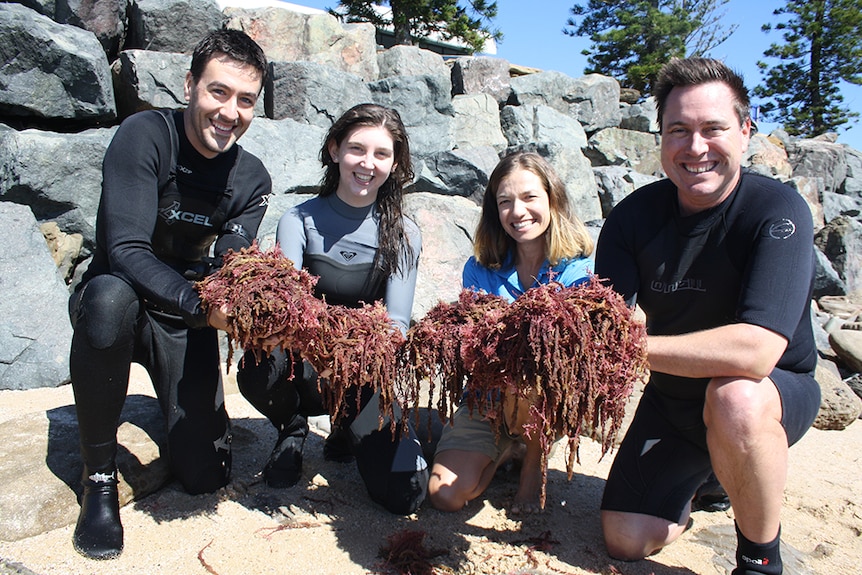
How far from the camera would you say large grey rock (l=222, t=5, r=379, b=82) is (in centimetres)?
1053

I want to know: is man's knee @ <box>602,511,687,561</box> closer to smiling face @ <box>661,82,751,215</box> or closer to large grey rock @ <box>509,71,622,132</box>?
smiling face @ <box>661,82,751,215</box>

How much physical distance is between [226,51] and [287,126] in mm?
5093

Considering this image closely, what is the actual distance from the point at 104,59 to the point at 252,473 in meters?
6.42

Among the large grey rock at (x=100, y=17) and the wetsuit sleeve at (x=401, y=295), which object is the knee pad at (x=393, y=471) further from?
the large grey rock at (x=100, y=17)

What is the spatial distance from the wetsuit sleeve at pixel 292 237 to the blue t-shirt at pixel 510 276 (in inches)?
39.0

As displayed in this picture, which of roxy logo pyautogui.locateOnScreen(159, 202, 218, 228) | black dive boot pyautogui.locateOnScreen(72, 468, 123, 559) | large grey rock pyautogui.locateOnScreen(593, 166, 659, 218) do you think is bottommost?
black dive boot pyautogui.locateOnScreen(72, 468, 123, 559)

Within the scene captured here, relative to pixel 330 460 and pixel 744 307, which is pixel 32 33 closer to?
pixel 330 460

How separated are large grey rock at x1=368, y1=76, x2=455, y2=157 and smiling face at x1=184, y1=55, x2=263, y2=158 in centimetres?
702

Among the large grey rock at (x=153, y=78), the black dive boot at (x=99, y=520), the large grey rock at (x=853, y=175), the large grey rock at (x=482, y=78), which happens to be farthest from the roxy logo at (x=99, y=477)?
the large grey rock at (x=853, y=175)

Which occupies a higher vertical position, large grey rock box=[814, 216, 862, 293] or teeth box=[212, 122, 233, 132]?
teeth box=[212, 122, 233, 132]

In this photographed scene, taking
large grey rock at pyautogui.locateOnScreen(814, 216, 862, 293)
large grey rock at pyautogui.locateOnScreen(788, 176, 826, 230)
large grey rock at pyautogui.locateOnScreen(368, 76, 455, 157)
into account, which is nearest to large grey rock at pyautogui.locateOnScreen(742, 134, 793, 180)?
large grey rock at pyautogui.locateOnScreen(788, 176, 826, 230)

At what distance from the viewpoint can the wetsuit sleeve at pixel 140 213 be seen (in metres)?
2.92

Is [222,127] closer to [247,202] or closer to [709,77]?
[247,202]

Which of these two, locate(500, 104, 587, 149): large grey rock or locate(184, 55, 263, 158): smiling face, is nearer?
locate(184, 55, 263, 158): smiling face
